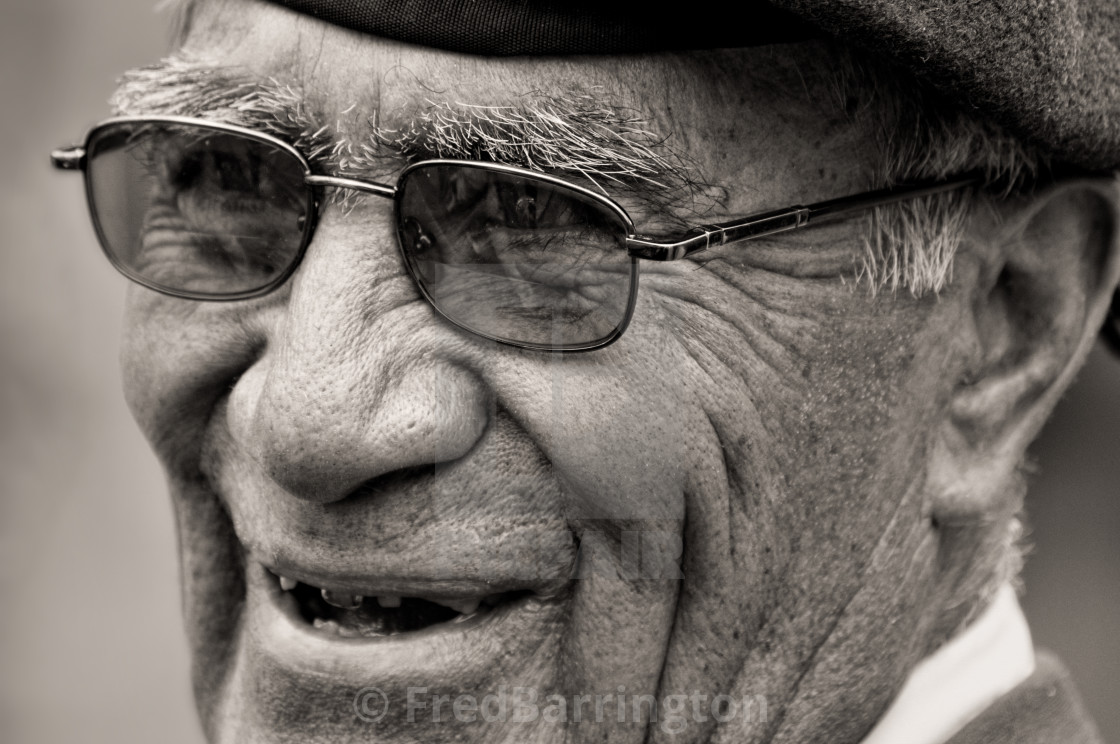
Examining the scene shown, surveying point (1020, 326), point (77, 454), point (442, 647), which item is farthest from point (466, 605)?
point (77, 454)

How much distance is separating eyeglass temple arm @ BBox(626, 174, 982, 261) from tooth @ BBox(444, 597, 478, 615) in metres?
0.60

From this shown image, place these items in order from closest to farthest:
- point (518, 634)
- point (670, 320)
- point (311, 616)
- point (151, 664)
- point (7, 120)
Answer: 1. point (670, 320)
2. point (518, 634)
3. point (311, 616)
4. point (7, 120)
5. point (151, 664)

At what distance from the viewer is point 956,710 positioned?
2016 millimetres

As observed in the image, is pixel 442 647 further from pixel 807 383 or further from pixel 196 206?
pixel 196 206

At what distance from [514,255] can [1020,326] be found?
853mm

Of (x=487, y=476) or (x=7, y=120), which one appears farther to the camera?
(x=7, y=120)

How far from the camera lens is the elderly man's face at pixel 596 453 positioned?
1.71 m

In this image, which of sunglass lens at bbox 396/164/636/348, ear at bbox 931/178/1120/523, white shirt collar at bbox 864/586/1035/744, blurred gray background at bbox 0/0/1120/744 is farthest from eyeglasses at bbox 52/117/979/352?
blurred gray background at bbox 0/0/1120/744

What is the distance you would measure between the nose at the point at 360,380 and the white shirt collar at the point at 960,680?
87cm

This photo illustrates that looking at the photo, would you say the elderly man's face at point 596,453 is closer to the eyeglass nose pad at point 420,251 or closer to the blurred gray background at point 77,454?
the eyeglass nose pad at point 420,251

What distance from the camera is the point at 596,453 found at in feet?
5.65

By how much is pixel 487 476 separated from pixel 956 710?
905 mm

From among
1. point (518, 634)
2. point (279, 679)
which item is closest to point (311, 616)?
point (279, 679)

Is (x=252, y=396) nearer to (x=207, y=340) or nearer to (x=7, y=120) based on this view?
(x=207, y=340)
